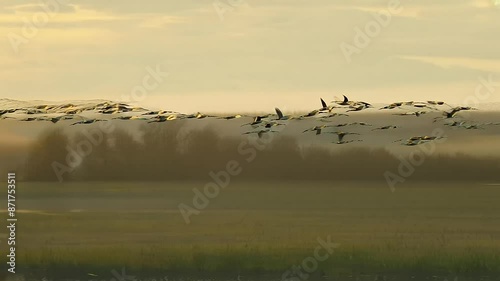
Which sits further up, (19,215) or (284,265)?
(19,215)

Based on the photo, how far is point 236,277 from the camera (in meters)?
18.1

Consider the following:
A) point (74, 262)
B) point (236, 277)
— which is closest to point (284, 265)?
point (236, 277)

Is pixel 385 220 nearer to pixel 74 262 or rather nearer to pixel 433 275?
pixel 433 275

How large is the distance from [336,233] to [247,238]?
136cm

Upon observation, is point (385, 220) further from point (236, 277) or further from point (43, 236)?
point (43, 236)

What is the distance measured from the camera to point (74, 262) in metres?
18.5

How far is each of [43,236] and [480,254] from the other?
21.6 ft

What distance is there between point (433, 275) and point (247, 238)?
2.86 meters

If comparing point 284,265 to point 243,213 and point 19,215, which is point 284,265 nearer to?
point 243,213

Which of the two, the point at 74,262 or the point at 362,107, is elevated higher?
the point at 362,107

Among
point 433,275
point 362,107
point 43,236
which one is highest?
point 362,107

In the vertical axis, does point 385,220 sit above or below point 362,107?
below

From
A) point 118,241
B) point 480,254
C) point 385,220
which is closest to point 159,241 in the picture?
point 118,241

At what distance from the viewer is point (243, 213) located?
62.9 feet
